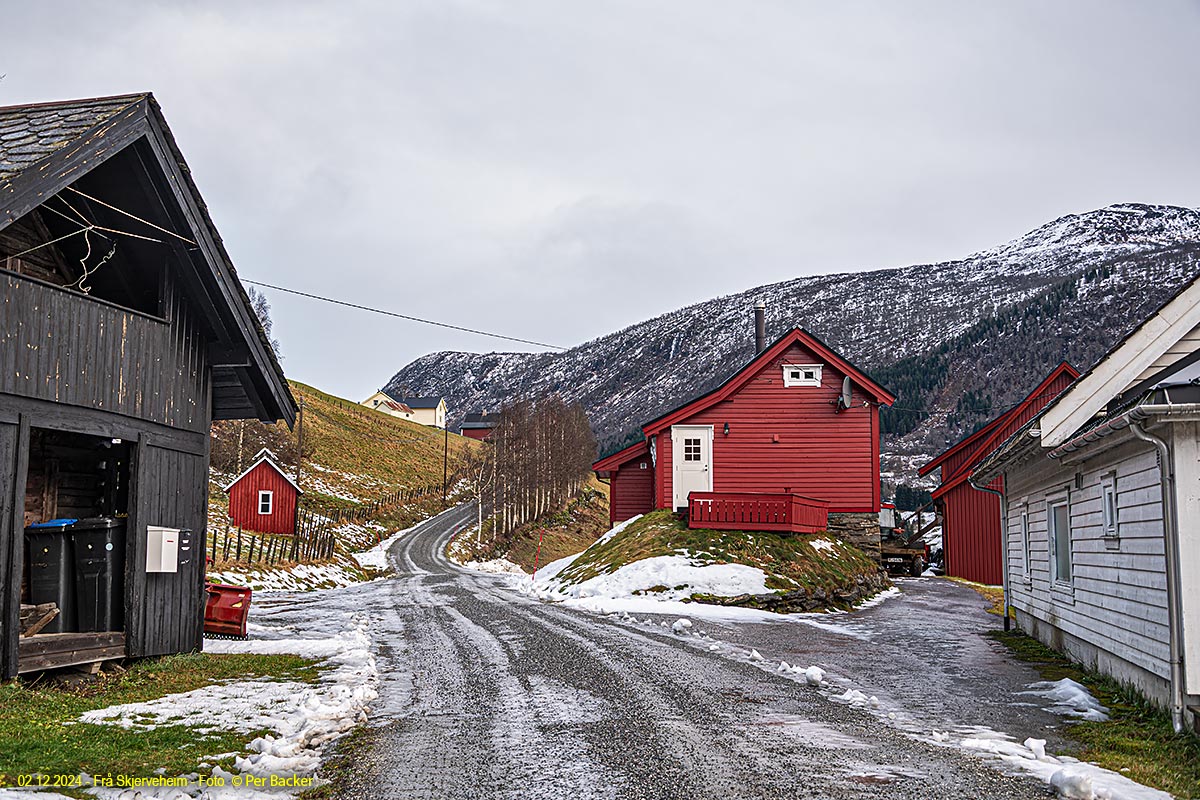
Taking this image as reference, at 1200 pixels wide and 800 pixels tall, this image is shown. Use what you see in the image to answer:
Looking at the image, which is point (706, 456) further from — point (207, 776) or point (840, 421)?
point (207, 776)

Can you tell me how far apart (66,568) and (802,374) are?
83.8 feet

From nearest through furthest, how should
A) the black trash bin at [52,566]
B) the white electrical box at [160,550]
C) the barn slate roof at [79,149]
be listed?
the barn slate roof at [79,149] → the black trash bin at [52,566] → the white electrical box at [160,550]

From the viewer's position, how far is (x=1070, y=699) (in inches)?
453

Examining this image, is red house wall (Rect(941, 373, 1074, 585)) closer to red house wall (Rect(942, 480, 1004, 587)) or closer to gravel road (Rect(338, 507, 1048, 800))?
red house wall (Rect(942, 480, 1004, 587))

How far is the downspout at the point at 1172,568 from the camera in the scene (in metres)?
9.31

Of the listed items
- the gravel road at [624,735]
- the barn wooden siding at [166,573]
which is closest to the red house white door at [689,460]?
the gravel road at [624,735]

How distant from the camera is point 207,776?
6.93 metres

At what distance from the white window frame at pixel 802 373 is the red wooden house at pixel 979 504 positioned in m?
6.36

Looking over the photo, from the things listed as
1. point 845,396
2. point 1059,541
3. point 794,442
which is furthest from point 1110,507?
point 794,442

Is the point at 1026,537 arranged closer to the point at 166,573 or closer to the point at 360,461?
the point at 166,573

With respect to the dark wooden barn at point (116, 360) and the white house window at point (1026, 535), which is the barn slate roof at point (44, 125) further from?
the white house window at point (1026, 535)


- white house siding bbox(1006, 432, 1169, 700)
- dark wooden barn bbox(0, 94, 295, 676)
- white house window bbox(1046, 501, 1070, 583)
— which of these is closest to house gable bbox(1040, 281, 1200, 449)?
white house siding bbox(1006, 432, 1169, 700)

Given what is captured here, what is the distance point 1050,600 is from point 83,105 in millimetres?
15905

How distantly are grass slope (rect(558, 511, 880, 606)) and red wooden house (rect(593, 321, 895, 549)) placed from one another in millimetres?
3425
